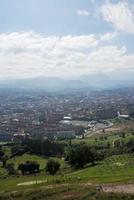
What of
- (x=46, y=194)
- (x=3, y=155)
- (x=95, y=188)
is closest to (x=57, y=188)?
(x=46, y=194)

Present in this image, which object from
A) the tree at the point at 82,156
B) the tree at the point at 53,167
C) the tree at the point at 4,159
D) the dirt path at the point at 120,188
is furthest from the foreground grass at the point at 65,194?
the tree at the point at 4,159

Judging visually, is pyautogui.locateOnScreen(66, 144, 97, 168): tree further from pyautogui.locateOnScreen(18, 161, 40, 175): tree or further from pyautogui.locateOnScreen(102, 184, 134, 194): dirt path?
pyautogui.locateOnScreen(102, 184, 134, 194): dirt path

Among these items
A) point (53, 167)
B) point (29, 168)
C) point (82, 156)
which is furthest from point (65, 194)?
point (29, 168)

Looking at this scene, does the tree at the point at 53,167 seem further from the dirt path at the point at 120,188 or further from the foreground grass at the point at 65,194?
the dirt path at the point at 120,188

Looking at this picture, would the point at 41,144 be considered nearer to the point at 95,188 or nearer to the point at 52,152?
the point at 52,152

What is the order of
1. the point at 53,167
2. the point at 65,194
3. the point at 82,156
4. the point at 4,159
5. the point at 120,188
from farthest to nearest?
the point at 4,159
the point at 82,156
the point at 53,167
the point at 65,194
the point at 120,188

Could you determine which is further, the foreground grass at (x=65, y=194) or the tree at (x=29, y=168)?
the tree at (x=29, y=168)

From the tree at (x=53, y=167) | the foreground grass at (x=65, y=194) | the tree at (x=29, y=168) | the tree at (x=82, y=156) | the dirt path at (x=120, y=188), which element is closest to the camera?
the foreground grass at (x=65, y=194)

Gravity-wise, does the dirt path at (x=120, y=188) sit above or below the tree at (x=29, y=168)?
below

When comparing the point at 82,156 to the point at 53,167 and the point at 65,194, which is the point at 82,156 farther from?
the point at 65,194
